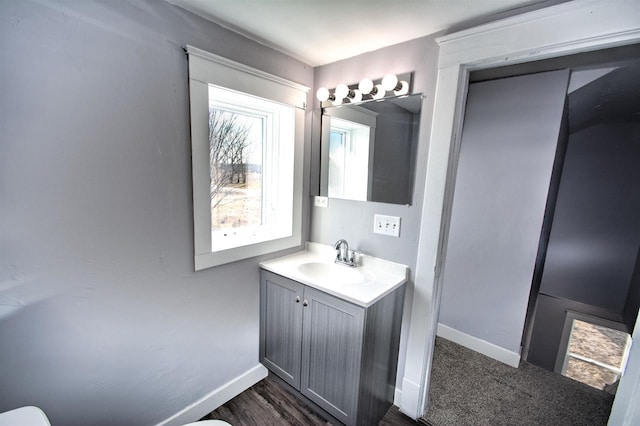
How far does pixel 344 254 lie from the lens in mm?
1783

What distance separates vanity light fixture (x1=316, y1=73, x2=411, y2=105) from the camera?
1502 mm

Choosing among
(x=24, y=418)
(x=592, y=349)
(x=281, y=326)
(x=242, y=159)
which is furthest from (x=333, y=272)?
(x=592, y=349)

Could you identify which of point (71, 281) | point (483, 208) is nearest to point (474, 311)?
point (483, 208)

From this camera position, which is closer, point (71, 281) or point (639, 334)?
point (639, 334)

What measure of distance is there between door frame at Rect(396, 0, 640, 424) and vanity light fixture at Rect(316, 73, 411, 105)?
21cm

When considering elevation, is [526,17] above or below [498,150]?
above

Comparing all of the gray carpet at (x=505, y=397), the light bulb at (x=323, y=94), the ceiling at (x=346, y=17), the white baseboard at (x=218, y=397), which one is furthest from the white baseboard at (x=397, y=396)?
the ceiling at (x=346, y=17)

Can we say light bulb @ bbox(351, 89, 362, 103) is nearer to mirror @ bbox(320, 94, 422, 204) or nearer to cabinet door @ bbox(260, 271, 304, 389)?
mirror @ bbox(320, 94, 422, 204)

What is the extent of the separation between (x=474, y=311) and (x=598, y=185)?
232 cm

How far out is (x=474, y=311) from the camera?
2.30 m

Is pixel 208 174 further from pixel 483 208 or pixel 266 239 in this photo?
pixel 483 208

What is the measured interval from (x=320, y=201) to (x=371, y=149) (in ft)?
1.74

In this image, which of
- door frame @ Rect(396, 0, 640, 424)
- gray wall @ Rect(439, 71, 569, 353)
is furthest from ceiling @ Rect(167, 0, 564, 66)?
gray wall @ Rect(439, 71, 569, 353)

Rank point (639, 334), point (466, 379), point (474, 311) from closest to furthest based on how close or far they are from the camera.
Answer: point (639, 334) < point (466, 379) < point (474, 311)
